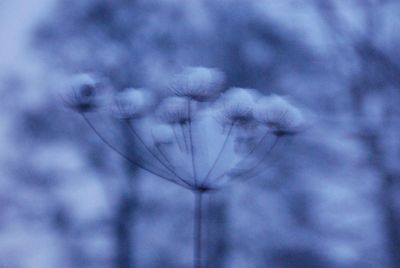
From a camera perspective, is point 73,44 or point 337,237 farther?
point 73,44

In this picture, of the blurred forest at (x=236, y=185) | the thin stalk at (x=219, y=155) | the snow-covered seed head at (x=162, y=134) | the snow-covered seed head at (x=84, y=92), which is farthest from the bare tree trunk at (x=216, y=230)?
the snow-covered seed head at (x=84, y=92)

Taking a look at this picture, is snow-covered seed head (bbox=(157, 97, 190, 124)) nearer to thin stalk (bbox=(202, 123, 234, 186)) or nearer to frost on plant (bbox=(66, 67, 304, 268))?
frost on plant (bbox=(66, 67, 304, 268))

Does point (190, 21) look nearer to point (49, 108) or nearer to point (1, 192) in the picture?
point (49, 108)

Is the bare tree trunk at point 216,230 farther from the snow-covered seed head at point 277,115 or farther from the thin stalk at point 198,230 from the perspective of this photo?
the snow-covered seed head at point 277,115

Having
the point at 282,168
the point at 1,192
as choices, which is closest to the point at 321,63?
the point at 282,168

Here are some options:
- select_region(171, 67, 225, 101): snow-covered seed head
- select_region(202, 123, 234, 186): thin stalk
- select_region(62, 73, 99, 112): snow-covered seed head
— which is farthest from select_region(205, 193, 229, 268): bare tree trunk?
select_region(62, 73, 99, 112): snow-covered seed head

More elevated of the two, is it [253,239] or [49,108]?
[49,108]

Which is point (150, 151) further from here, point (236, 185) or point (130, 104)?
point (236, 185)

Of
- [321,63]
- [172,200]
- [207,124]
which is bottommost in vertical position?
[172,200]
